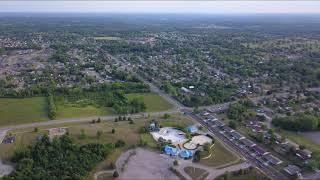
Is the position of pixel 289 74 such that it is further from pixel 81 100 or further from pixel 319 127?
pixel 81 100

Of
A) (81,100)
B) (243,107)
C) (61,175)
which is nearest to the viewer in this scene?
(61,175)

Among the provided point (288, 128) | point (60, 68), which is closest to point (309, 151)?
point (288, 128)

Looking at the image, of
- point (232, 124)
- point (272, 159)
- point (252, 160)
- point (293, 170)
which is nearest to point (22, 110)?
point (232, 124)

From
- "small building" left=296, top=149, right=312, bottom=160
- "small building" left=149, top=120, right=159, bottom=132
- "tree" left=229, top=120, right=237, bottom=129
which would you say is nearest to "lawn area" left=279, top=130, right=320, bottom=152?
"small building" left=296, top=149, right=312, bottom=160

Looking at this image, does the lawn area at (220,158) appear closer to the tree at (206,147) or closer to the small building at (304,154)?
the tree at (206,147)

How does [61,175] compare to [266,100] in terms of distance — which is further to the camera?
[266,100]

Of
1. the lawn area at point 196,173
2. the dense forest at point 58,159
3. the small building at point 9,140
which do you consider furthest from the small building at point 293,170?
the small building at point 9,140
